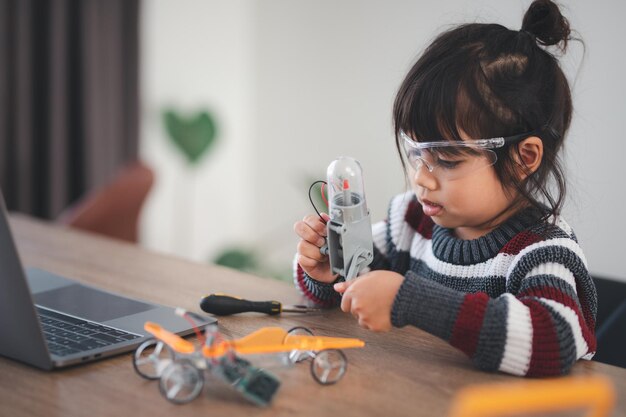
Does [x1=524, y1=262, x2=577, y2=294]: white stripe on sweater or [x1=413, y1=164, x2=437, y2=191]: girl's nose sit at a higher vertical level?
[x1=413, y1=164, x2=437, y2=191]: girl's nose

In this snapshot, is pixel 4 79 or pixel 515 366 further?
pixel 4 79

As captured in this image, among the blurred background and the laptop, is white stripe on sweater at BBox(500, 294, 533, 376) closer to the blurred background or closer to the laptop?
the laptop

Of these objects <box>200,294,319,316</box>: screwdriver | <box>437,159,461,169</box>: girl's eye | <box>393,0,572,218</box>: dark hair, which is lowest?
<box>200,294,319,316</box>: screwdriver

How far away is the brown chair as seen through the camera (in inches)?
85.0

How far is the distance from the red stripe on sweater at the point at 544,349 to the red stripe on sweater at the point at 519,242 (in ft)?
0.62

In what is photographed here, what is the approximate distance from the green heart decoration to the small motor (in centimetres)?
239

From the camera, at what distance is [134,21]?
3229mm

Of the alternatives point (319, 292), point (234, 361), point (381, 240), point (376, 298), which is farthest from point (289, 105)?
point (234, 361)

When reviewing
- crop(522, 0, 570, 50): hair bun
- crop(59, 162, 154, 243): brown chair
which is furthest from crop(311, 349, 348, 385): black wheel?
crop(59, 162, 154, 243): brown chair

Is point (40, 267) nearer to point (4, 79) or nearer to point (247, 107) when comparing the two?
point (4, 79)

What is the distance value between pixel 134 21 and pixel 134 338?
8.21ft

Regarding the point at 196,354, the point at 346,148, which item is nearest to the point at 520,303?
the point at 196,354

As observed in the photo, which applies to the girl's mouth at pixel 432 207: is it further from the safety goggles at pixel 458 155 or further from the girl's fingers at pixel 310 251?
the girl's fingers at pixel 310 251

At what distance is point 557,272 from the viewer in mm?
1021
